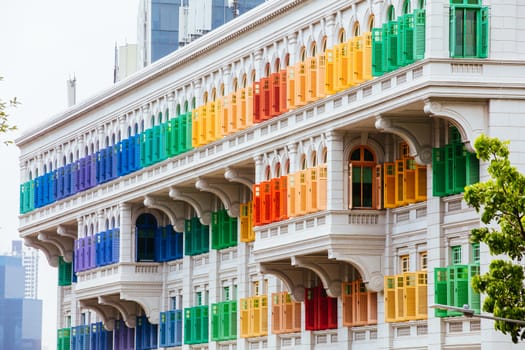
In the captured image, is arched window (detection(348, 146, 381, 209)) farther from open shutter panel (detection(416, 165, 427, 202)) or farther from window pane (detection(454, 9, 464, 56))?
window pane (detection(454, 9, 464, 56))

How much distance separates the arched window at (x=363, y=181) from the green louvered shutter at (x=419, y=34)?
6331mm

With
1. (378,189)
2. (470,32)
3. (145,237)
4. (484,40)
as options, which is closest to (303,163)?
(378,189)

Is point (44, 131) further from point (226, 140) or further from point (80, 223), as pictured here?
point (226, 140)

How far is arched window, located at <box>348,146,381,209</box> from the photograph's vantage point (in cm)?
6219

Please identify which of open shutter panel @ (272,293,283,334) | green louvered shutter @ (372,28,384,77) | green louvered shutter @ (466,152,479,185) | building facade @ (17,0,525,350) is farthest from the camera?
open shutter panel @ (272,293,283,334)

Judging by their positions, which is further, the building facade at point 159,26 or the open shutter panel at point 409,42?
the building facade at point 159,26

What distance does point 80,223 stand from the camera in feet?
285

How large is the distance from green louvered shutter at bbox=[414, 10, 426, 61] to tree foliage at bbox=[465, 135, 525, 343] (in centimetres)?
1033

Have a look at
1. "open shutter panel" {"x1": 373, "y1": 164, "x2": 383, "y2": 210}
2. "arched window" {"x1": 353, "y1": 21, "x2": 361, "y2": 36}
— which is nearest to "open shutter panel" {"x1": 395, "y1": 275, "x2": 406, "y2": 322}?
"open shutter panel" {"x1": 373, "y1": 164, "x2": 383, "y2": 210}

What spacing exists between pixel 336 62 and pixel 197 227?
18.1 metres

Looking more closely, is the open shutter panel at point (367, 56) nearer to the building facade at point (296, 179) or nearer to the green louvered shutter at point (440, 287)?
the building facade at point (296, 179)

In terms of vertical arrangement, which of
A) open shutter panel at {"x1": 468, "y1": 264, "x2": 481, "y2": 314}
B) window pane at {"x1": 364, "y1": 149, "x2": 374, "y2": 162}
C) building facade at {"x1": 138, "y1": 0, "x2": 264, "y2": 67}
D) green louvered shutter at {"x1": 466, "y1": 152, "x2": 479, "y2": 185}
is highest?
building facade at {"x1": 138, "y1": 0, "x2": 264, "y2": 67}

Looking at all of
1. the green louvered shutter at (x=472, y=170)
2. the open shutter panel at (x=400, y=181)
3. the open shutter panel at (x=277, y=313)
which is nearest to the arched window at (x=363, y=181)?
the open shutter panel at (x=400, y=181)

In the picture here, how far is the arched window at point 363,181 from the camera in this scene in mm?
62188
